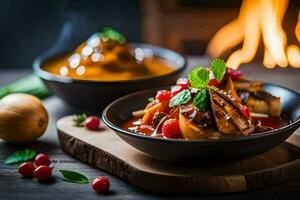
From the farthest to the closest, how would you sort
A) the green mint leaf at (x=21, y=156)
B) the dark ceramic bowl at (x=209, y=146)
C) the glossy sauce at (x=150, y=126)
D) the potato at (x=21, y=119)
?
the potato at (x=21, y=119), the green mint leaf at (x=21, y=156), the glossy sauce at (x=150, y=126), the dark ceramic bowl at (x=209, y=146)

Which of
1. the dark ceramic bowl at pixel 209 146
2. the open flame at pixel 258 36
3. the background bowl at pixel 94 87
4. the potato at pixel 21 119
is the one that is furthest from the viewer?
the open flame at pixel 258 36

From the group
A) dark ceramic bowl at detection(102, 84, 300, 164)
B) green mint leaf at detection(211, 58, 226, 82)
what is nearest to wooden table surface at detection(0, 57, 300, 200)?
dark ceramic bowl at detection(102, 84, 300, 164)

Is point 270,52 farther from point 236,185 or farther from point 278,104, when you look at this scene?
point 236,185

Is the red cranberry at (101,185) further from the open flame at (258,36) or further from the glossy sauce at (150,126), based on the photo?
the open flame at (258,36)

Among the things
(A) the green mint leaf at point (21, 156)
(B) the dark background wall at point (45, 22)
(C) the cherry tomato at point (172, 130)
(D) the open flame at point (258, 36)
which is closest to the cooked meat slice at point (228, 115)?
(C) the cherry tomato at point (172, 130)

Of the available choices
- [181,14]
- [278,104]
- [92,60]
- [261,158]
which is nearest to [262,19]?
[181,14]

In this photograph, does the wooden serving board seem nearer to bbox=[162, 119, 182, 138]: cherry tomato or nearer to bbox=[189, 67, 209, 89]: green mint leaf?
bbox=[162, 119, 182, 138]: cherry tomato
